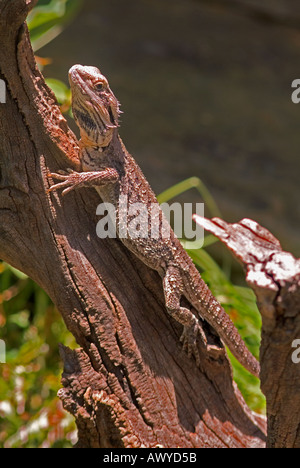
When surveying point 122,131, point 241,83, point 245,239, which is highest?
point 241,83

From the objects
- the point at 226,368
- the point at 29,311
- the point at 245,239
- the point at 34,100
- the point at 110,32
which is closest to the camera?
the point at 245,239

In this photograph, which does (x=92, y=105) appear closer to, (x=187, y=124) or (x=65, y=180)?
(x=65, y=180)

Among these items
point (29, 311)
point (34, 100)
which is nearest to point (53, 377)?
point (29, 311)

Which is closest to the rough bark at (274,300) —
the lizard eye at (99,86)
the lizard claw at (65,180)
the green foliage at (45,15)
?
the lizard claw at (65,180)

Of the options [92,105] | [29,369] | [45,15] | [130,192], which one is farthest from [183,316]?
[45,15]

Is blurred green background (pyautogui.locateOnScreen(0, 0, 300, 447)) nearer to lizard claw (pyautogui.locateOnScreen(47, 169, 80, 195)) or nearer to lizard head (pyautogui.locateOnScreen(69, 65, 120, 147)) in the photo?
lizard head (pyautogui.locateOnScreen(69, 65, 120, 147))

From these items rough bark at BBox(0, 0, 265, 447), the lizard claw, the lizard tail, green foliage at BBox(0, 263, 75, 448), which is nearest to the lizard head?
rough bark at BBox(0, 0, 265, 447)

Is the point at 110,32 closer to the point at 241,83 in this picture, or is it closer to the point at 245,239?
the point at 241,83
